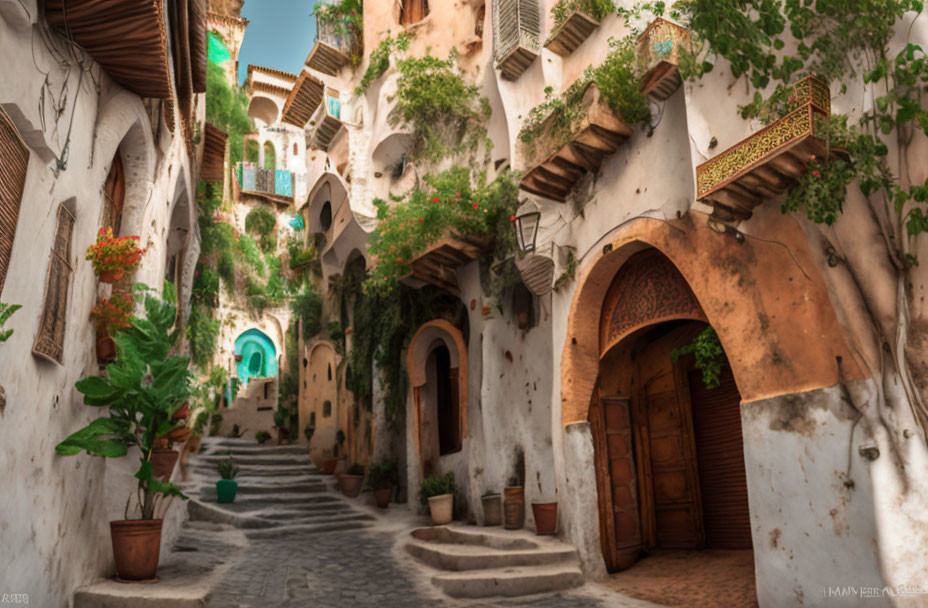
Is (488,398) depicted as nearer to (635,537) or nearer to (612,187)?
(635,537)

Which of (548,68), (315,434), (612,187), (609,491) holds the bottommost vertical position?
(609,491)

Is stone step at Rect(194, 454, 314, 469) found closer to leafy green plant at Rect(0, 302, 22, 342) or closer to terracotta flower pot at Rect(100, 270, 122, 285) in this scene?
terracotta flower pot at Rect(100, 270, 122, 285)

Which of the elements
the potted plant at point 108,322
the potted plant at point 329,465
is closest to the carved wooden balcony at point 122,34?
the potted plant at point 108,322

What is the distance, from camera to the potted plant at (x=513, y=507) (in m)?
9.53

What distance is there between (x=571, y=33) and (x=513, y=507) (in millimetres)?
7021

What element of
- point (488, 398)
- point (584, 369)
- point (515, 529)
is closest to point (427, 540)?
point (515, 529)

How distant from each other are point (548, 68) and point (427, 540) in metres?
7.62

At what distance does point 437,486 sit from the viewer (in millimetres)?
11875

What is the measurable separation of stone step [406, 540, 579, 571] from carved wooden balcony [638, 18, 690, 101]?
5429 mm

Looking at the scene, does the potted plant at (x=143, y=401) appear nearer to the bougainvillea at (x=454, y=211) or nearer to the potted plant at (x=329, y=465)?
the bougainvillea at (x=454, y=211)

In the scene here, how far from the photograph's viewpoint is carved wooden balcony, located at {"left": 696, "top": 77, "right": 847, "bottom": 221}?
16.2 ft

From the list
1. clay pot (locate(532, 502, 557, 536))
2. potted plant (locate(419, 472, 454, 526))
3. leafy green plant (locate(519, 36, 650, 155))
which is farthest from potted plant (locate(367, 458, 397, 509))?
leafy green plant (locate(519, 36, 650, 155))

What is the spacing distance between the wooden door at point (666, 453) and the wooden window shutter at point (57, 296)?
693 centimetres

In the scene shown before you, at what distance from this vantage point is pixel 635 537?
8.36 meters
